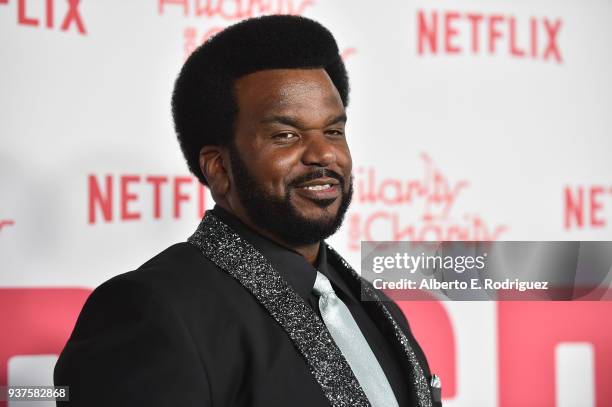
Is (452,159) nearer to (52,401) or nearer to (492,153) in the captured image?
(492,153)

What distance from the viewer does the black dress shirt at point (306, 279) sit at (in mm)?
939

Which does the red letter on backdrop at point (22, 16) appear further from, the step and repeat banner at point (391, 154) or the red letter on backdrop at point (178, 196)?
the red letter on backdrop at point (178, 196)

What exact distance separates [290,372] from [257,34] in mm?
449

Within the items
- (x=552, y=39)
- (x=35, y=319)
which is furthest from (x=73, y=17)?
(x=552, y=39)

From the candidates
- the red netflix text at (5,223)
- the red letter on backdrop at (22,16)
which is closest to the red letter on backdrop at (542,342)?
the red netflix text at (5,223)

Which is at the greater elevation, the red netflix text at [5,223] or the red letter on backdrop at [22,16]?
the red letter on backdrop at [22,16]

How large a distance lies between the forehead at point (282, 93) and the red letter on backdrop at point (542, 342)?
3.18ft

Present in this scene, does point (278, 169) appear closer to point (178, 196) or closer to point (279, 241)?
point (279, 241)

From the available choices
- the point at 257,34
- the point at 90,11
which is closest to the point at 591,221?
the point at 257,34

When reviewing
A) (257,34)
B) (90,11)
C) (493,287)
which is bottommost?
(493,287)

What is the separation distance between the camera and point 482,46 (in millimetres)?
1765

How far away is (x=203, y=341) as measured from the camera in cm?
80

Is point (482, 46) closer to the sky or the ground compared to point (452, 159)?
closer to the sky

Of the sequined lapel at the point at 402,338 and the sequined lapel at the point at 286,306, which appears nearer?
the sequined lapel at the point at 286,306
